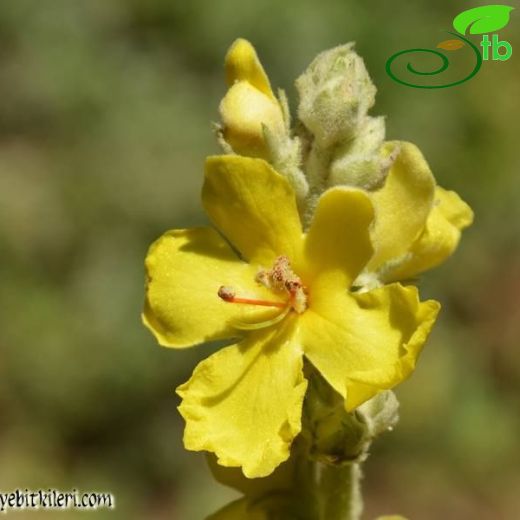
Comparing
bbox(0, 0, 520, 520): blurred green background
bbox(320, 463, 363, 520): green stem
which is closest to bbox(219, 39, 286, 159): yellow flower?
bbox(320, 463, 363, 520): green stem

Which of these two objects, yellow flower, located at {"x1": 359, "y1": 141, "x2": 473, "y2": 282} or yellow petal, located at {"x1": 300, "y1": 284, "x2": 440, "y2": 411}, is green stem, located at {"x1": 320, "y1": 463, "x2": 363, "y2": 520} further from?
yellow flower, located at {"x1": 359, "y1": 141, "x2": 473, "y2": 282}

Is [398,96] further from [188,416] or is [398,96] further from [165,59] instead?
[188,416]

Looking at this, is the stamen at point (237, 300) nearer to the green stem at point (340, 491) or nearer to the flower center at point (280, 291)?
the flower center at point (280, 291)

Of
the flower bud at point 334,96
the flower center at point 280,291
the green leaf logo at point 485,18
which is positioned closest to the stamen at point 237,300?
the flower center at point 280,291

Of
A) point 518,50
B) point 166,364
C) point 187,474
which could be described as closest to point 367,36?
point 518,50

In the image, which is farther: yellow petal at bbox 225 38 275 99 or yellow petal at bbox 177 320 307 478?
yellow petal at bbox 225 38 275 99

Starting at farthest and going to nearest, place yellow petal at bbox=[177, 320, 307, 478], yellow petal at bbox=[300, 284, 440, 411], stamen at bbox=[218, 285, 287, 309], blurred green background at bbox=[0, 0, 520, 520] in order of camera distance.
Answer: blurred green background at bbox=[0, 0, 520, 520] < stamen at bbox=[218, 285, 287, 309] < yellow petal at bbox=[177, 320, 307, 478] < yellow petal at bbox=[300, 284, 440, 411]

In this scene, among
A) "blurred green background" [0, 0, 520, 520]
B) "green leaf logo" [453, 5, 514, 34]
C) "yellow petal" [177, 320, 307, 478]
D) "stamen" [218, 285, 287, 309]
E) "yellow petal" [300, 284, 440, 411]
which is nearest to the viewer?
"yellow petal" [300, 284, 440, 411]
